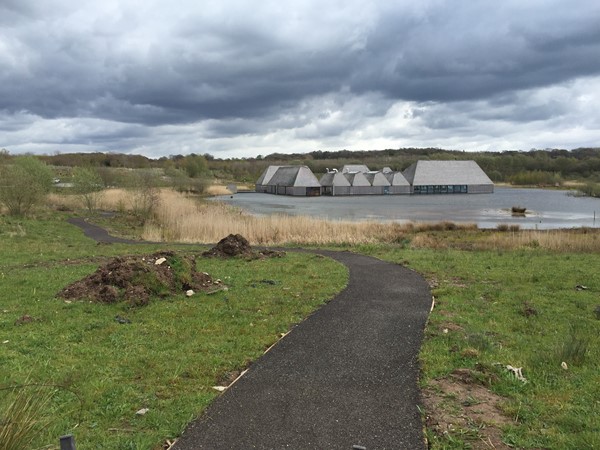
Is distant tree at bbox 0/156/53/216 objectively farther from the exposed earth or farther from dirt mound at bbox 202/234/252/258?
the exposed earth

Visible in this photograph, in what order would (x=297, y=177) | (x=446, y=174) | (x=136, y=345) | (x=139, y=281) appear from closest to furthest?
(x=136, y=345)
(x=139, y=281)
(x=297, y=177)
(x=446, y=174)

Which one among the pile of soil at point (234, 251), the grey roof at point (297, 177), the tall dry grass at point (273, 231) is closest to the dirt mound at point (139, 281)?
the pile of soil at point (234, 251)

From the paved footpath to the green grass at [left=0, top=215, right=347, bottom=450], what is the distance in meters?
0.36

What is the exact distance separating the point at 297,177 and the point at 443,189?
3151 cm

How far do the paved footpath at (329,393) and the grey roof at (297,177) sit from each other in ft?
286

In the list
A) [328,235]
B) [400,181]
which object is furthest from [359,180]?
[328,235]

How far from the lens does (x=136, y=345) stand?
6727 mm

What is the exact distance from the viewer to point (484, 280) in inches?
488

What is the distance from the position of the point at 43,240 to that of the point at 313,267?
14.1 m

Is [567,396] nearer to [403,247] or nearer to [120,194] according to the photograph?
[403,247]

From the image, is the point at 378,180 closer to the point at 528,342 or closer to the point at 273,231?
the point at 273,231

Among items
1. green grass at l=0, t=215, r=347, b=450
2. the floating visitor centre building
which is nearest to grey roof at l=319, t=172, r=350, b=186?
the floating visitor centre building

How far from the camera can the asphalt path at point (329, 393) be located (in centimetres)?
421

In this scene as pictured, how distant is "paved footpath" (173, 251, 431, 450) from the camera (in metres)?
4.21
